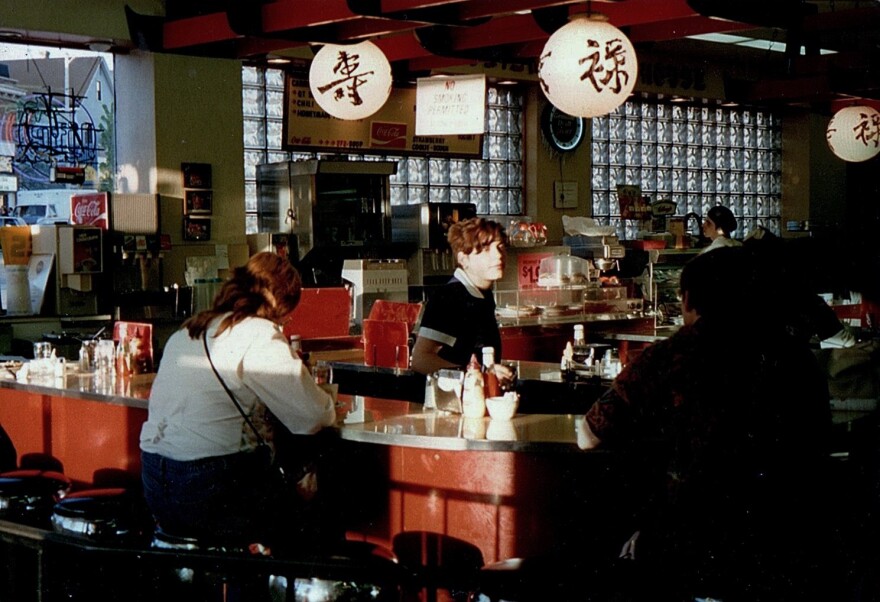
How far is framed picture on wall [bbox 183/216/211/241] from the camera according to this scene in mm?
9156

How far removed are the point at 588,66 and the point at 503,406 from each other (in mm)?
2322

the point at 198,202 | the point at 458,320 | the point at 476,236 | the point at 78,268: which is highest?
the point at 198,202

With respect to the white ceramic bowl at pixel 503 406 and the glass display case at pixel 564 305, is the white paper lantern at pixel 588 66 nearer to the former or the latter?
the white ceramic bowl at pixel 503 406

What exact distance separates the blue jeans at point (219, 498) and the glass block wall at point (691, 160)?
365 inches

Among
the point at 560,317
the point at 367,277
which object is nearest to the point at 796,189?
the point at 560,317

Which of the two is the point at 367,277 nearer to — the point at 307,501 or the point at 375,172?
the point at 375,172

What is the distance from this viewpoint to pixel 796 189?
47.1 ft

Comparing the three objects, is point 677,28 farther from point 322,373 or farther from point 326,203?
point 322,373

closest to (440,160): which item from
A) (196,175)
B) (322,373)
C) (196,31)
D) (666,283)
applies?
(666,283)

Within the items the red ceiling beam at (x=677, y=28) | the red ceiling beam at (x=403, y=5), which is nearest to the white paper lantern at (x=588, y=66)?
the red ceiling beam at (x=403, y=5)

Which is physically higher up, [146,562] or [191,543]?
[146,562]

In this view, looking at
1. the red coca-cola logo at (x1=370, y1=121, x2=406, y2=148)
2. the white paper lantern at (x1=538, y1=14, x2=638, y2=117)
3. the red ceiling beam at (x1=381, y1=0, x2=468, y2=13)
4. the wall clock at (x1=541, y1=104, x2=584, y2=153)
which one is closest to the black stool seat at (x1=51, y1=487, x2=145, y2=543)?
the white paper lantern at (x1=538, y1=14, x2=638, y2=117)

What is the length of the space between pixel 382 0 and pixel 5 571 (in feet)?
12.7

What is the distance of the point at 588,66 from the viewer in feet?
18.4
